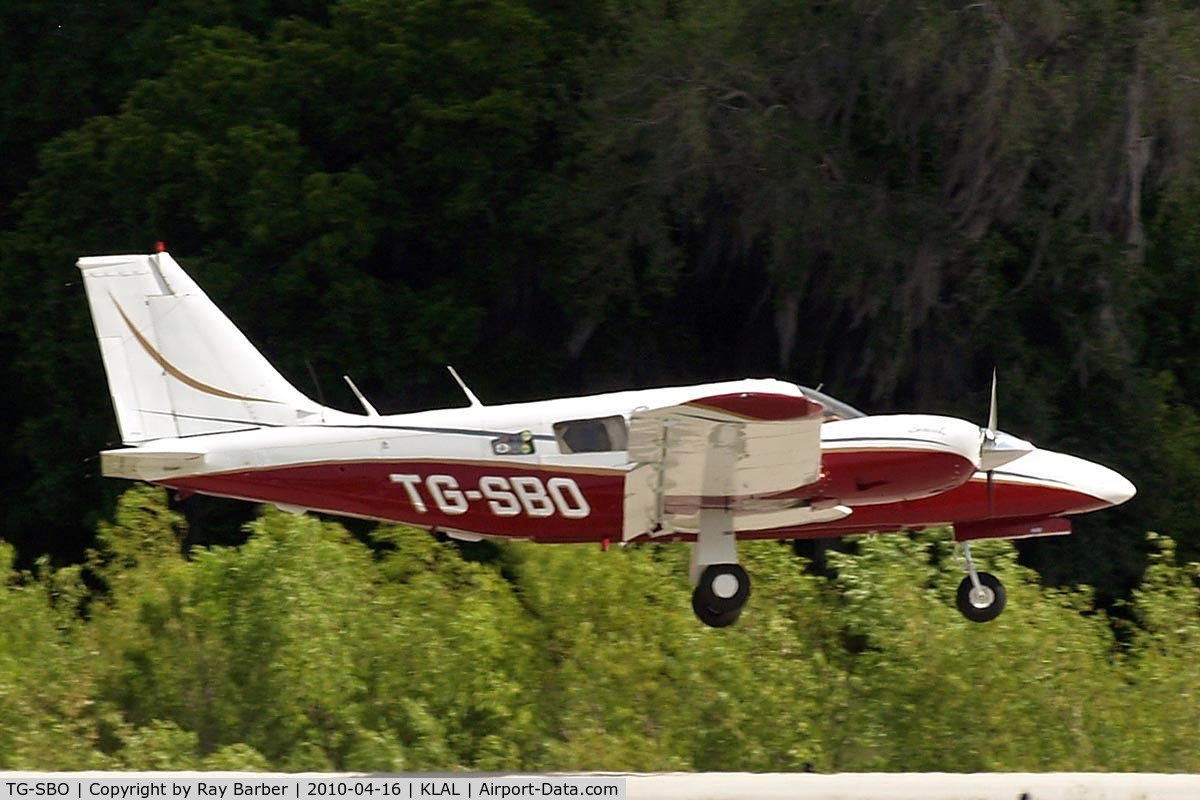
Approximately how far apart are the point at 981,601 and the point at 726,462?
9.33 feet

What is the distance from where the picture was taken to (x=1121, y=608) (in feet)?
87.4

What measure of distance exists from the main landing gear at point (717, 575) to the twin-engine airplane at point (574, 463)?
0.04 feet

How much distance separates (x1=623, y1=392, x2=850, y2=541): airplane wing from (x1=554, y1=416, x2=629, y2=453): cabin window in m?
0.25

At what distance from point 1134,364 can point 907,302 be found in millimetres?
3830

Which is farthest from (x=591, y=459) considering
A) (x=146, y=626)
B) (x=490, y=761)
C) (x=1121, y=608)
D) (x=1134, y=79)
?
(x=1121, y=608)

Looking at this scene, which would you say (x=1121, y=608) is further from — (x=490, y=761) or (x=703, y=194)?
(x=490, y=761)

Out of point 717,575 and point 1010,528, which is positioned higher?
point 1010,528

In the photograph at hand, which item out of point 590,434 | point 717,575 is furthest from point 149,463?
point 717,575
